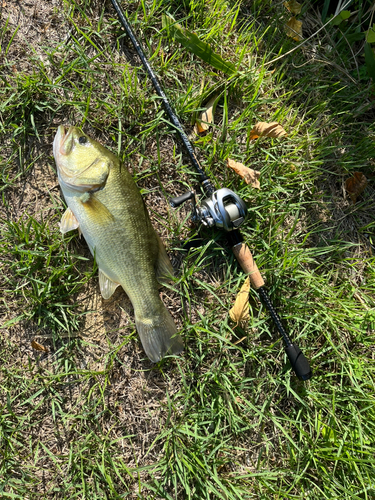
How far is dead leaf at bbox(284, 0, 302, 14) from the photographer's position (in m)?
3.38

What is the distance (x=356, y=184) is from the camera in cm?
332

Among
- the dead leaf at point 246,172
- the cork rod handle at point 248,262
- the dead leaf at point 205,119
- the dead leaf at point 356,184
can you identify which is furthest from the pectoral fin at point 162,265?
the dead leaf at point 356,184

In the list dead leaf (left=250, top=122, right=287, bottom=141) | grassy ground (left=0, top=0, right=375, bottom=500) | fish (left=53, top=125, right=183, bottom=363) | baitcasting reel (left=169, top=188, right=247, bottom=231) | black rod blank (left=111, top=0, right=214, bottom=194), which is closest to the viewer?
fish (left=53, top=125, right=183, bottom=363)

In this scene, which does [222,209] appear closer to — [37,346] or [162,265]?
[162,265]

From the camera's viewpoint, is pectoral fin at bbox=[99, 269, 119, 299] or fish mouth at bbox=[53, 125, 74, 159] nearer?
fish mouth at bbox=[53, 125, 74, 159]

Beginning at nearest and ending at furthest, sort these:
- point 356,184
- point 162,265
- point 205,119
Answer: point 162,265 → point 205,119 → point 356,184

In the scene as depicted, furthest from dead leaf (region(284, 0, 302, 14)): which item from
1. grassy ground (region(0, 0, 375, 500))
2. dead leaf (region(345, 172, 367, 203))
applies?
dead leaf (region(345, 172, 367, 203))

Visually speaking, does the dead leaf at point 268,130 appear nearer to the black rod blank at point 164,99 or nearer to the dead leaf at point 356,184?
the black rod blank at point 164,99

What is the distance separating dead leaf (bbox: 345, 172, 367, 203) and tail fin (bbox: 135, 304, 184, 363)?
209 centimetres

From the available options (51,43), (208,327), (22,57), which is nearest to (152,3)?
(51,43)

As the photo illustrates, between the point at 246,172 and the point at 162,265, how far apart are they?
1.10 meters

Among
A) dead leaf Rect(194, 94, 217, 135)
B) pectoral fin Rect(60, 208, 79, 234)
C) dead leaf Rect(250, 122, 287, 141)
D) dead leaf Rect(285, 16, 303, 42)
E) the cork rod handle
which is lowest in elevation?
pectoral fin Rect(60, 208, 79, 234)

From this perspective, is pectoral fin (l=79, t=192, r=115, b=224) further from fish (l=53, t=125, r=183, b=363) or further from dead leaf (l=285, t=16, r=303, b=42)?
dead leaf (l=285, t=16, r=303, b=42)

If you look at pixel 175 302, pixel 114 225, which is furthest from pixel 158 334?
pixel 114 225
